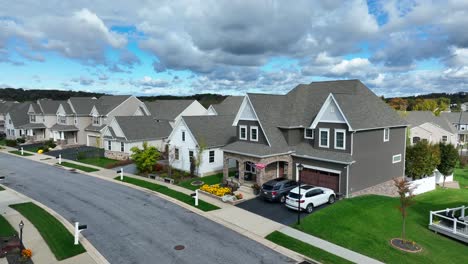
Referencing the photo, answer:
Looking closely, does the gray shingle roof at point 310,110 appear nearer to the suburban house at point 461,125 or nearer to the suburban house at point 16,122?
the suburban house at point 16,122

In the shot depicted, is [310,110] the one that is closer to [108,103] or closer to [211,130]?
[211,130]

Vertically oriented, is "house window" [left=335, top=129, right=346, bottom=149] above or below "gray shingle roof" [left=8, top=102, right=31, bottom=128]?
below

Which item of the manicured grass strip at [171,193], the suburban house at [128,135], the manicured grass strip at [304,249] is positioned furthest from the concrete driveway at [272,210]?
the suburban house at [128,135]

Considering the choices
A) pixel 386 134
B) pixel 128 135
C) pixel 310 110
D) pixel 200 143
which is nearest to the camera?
pixel 386 134

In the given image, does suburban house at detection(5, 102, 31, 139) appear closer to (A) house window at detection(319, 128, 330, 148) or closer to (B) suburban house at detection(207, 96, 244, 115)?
(B) suburban house at detection(207, 96, 244, 115)

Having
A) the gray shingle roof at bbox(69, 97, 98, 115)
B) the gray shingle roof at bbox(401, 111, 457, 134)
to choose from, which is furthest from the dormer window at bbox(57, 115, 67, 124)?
the gray shingle roof at bbox(401, 111, 457, 134)

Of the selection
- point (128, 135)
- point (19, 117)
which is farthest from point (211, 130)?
point (19, 117)
